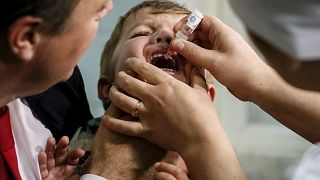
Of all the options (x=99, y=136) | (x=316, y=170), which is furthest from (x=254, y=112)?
(x=316, y=170)

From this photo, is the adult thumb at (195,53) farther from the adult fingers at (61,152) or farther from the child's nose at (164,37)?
the adult fingers at (61,152)

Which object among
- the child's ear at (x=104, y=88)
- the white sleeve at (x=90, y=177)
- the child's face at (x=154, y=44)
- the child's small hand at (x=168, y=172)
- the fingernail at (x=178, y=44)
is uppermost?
the fingernail at (x=178, y=44)

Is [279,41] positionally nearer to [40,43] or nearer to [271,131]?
→ [40,43]

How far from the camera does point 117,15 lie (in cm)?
203

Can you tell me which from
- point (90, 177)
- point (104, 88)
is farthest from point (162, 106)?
point (104, 88)

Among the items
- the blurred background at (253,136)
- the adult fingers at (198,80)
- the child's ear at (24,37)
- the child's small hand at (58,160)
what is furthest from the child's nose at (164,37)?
the blurred background at (253,136)

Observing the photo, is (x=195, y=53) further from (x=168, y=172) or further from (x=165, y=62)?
(x=168, y=172)

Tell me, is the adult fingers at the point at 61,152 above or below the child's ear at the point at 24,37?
below

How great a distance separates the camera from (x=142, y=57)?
1587 millimetres

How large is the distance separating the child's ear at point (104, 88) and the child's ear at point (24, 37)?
693 millimetres

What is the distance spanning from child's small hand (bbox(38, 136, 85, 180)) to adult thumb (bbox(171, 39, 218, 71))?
0.38 m

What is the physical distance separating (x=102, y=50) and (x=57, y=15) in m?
0.95

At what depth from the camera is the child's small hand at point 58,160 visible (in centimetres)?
150

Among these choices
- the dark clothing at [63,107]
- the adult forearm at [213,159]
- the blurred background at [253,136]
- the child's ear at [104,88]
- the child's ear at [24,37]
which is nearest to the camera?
the child's ear at [24,37]
